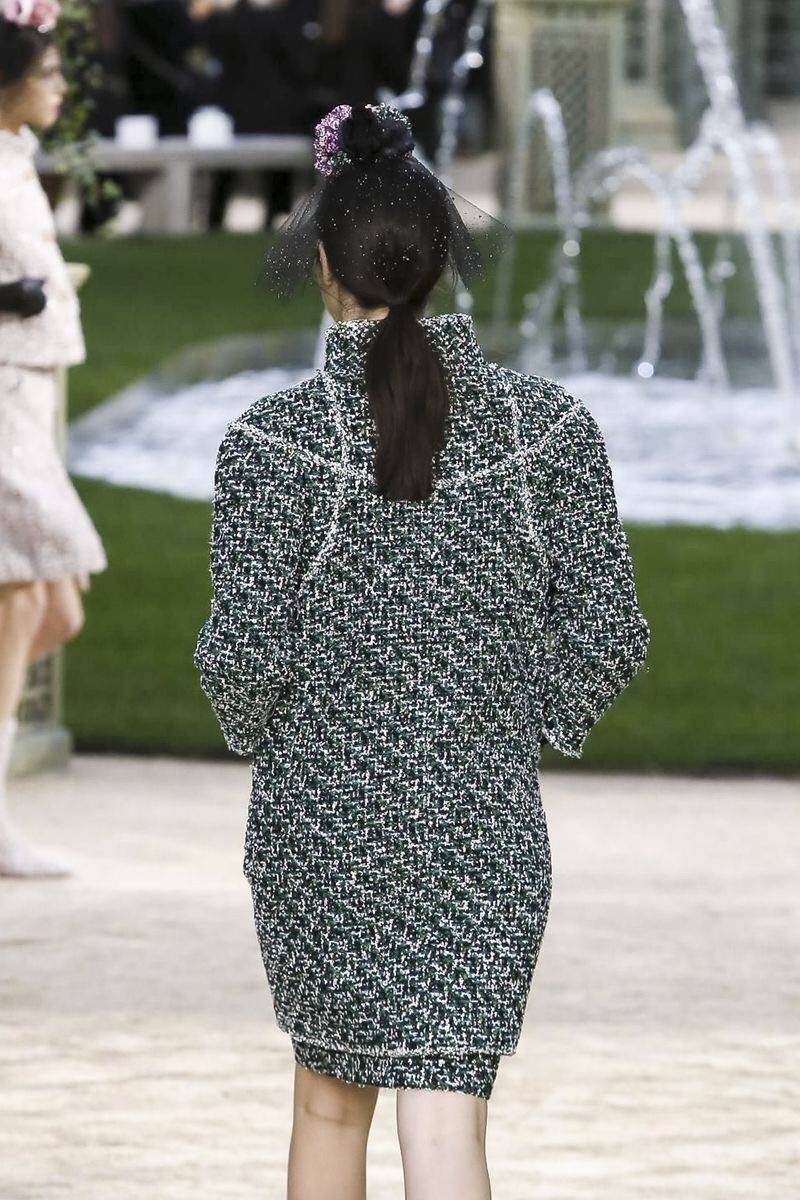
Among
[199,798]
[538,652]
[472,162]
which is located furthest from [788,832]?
[472,162]

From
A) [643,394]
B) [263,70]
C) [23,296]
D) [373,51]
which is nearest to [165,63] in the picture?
[263,70]

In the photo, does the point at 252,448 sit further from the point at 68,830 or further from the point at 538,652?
the point at 68,830

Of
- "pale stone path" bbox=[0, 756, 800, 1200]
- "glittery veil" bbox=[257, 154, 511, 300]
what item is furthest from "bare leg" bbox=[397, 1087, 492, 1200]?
"pale stone path" bbox=[0, 756, 800, 1200]

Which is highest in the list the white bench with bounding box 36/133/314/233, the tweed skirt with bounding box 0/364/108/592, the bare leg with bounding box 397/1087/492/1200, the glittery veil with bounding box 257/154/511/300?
the glittery veil with bounding box 257/154/511/300

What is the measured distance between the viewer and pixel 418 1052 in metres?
2.67

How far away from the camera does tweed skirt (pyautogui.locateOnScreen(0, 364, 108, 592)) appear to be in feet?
18.3

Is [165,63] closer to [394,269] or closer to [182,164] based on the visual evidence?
[182,164]

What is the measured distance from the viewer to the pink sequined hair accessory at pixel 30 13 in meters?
5.45

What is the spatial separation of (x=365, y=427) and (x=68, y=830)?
3721mm

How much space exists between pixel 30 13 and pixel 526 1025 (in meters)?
2.33

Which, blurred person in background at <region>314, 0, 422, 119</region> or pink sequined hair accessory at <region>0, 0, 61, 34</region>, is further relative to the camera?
blurred person in background at <region>314, 0, 422, 119</region>

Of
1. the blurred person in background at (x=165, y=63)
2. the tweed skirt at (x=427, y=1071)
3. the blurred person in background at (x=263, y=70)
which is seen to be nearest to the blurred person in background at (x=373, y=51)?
the blurred person in background at (x=263, y=70)

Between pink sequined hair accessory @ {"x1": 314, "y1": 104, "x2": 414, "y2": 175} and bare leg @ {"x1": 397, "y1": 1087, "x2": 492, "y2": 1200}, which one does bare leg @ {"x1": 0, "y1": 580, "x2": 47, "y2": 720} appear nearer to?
pink sequined hair accessory @ {"x1": 314, "y1": 104, "x2": 414, "y2": 175}

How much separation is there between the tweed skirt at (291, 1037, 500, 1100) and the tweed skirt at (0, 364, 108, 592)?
9.75 ft
